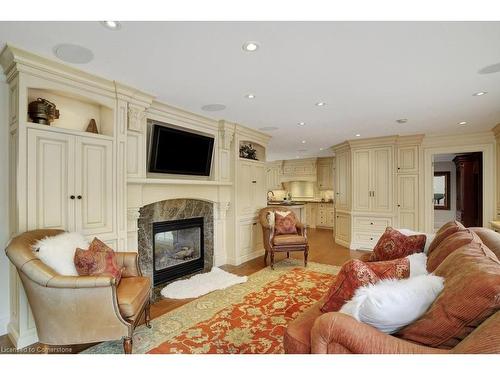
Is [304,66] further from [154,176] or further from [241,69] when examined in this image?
[154,176]

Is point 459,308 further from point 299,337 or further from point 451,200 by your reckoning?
point 451,200

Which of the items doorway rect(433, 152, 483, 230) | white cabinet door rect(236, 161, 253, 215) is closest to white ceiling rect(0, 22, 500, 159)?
white cabinet door rect(236, 161, 253, 215)

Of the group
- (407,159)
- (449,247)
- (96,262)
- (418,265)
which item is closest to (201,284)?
(96,262)

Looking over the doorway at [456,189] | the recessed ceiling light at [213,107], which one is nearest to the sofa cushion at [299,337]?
the recessed ceiling light at [213,107]

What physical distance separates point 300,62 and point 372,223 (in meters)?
4.29

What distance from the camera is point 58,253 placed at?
1.81 metres

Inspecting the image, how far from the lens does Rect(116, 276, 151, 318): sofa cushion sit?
1801 mm

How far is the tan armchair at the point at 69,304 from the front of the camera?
165cm

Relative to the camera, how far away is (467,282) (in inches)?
40.8

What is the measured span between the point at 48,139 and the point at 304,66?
2297mm

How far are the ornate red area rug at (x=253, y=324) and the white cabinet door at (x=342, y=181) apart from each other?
3023mm

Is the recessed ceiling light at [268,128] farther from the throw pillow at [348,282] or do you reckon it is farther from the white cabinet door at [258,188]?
the throw pillow at [348,282]

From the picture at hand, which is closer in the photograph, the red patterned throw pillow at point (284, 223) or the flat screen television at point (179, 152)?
the flat screen television at point (179, 152)

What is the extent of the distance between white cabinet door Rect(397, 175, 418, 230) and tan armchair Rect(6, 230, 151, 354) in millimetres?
5307
